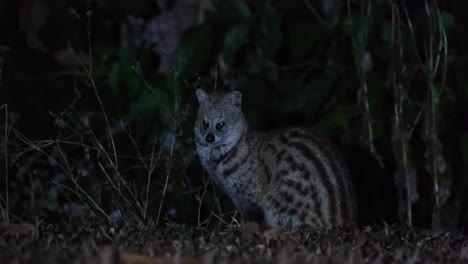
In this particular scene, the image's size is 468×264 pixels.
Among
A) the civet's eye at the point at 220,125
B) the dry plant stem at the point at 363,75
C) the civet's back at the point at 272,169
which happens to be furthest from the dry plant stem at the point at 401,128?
the civet's eye at the point at 220,125

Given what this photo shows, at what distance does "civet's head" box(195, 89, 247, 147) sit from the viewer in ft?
33.1

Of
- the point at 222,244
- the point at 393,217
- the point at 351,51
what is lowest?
the point at 393,217

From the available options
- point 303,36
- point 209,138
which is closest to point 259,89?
point 303,36

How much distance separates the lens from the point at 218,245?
6.98 m

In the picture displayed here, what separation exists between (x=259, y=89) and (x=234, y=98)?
52.9 inches

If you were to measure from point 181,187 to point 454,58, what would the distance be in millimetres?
3416

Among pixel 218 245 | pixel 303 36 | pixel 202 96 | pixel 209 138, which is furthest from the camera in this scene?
pixel 303 36

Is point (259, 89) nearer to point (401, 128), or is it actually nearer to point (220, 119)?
point (220, 119)

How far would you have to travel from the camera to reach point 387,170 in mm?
11969

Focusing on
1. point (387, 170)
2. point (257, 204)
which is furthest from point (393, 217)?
point (257, 204)

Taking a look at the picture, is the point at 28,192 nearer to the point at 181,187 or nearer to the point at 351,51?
the point at 181,187

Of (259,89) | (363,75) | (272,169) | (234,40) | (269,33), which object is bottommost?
(272,169)

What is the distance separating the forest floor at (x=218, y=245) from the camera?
6.25 m

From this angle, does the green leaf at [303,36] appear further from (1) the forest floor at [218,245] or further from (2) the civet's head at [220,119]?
(1) the forest floor at [218,245]
